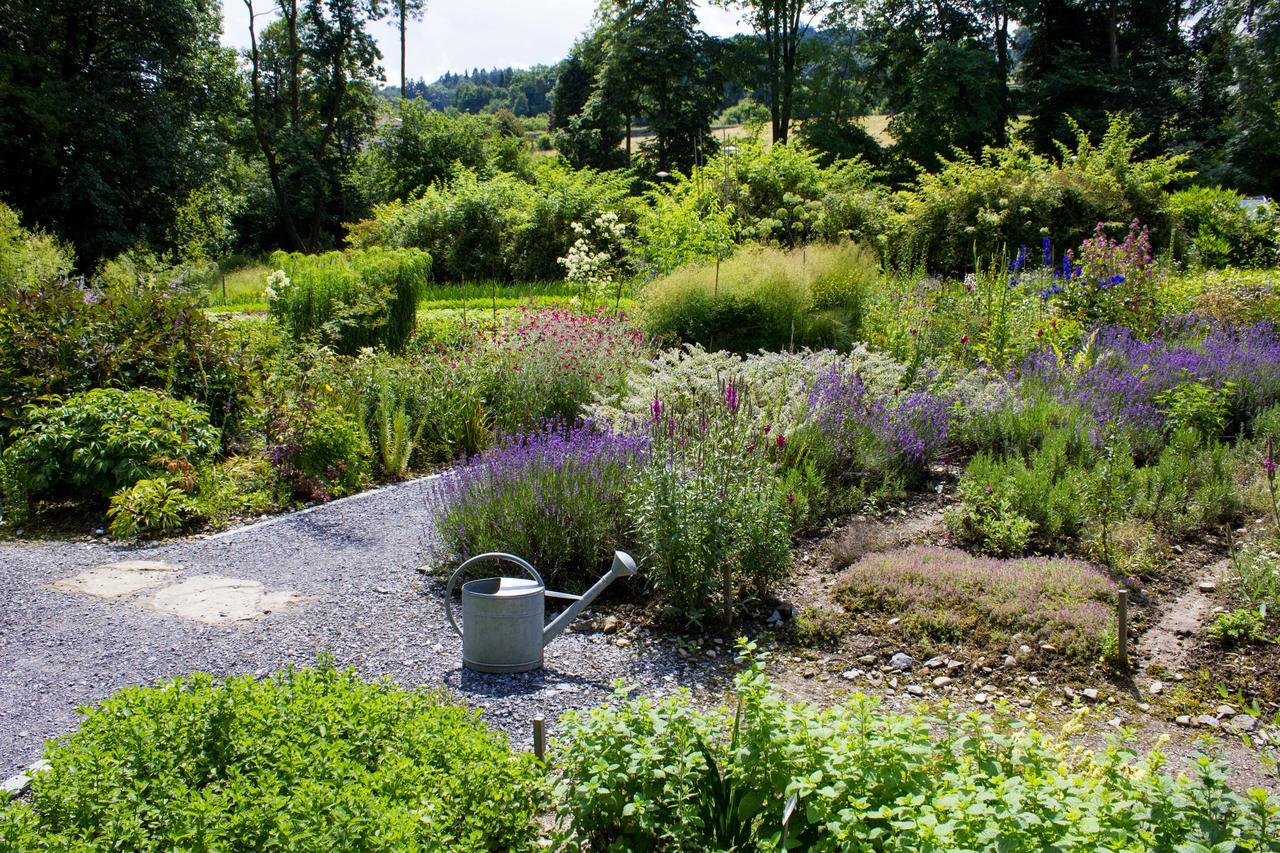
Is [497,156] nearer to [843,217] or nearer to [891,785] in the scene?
[843,217]

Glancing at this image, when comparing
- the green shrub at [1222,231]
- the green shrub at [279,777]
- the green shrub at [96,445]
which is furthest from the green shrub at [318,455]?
the green shrub at [1222,231]

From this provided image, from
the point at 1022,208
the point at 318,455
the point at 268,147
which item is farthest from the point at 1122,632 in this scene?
the point at 268,147

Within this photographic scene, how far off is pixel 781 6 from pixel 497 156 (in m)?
10.9

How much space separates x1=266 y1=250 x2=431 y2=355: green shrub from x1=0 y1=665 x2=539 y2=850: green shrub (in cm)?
644

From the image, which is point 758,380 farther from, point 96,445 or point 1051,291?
point 1051,291

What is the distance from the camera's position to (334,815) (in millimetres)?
1921

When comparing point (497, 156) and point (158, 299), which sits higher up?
point (497, 156)

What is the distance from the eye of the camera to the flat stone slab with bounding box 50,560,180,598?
4344mm

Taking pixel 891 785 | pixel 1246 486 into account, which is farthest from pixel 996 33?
pixel 891 785

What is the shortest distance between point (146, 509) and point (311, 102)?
31.9 m

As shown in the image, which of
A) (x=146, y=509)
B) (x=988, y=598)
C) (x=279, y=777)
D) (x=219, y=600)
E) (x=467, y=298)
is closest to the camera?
(x=279, y=777)

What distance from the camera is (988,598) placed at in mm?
3863

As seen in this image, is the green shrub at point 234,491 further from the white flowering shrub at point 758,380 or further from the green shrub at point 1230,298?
the green shrub at point 1230,298

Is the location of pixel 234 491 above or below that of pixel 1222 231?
below
